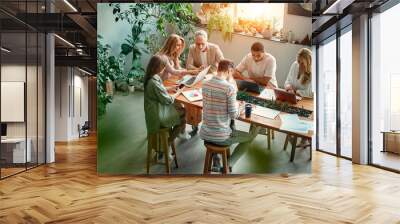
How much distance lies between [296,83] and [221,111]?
1.39m

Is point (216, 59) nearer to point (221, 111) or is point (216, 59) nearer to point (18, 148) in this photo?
point (221, 111)

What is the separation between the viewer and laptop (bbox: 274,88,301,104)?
6441 mm

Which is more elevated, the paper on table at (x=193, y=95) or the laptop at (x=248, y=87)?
the laptop at (x=248, y=87)

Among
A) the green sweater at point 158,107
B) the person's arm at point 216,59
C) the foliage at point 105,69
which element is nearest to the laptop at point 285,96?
the person's arm at point 216,59

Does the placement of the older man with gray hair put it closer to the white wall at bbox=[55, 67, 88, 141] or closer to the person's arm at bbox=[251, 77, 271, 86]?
the person's arm at bbox=[251, 77, 271, 86]

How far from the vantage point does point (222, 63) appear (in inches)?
255

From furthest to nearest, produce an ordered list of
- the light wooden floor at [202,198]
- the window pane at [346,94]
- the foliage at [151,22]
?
the window pane at [346,94] → the foliage at [151,22] → the light wooden floor at [202,198]

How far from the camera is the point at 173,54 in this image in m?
6.46

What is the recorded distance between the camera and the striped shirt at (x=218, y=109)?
6.30 metres

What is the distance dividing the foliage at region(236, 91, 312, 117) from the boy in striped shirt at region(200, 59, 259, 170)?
13cm

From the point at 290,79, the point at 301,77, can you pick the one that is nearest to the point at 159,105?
the point at 290,79

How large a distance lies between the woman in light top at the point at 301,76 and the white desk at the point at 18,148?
4992mm

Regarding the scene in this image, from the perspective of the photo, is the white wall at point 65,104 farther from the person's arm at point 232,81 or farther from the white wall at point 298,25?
the white wall at point 298,25

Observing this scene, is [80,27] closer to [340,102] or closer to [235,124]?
[235,124]
